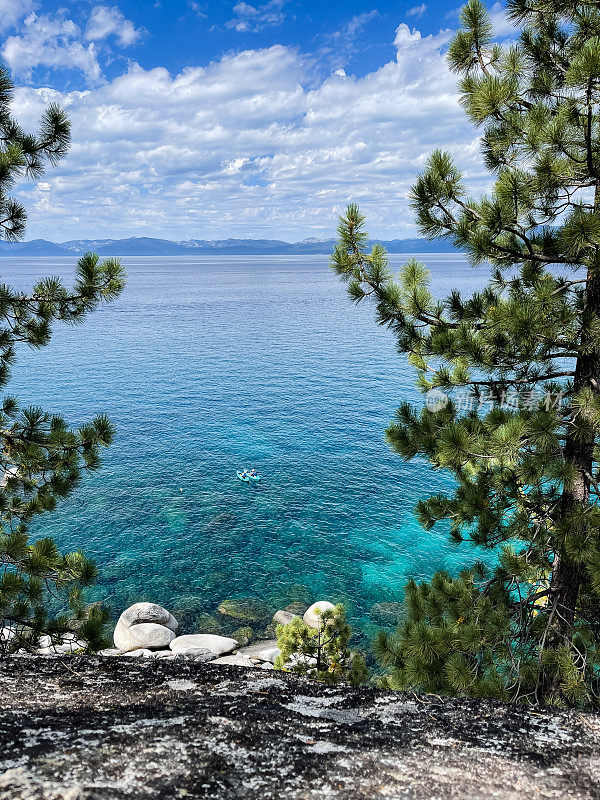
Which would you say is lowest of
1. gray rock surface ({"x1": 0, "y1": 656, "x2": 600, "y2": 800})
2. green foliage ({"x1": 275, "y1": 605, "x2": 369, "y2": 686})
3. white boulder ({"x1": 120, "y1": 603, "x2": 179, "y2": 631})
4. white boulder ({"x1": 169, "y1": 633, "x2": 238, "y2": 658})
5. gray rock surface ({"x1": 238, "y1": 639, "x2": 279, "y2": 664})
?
gray rock surface ({"x1": 238, "y1": 639, "x2": 279, "y2": 664})

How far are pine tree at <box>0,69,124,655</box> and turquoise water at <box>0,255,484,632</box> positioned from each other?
17.3 metres

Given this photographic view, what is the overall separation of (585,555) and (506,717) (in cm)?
379

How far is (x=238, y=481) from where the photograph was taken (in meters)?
34.9

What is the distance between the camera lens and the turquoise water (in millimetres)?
25578

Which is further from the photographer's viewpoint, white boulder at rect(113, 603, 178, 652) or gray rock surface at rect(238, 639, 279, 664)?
white boulder at rect(113, 603, 178, 652)

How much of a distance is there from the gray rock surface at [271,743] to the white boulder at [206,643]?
56.6 ft

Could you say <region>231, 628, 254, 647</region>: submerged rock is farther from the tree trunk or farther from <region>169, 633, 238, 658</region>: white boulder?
the tree trunk

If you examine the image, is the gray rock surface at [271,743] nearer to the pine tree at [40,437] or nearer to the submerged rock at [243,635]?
the pine tree at [40,437]

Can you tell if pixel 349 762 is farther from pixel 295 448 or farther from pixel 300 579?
pixel 295 448

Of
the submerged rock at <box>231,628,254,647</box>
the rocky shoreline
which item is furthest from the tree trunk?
the submerged rock at <box>231,628,254,647</box>

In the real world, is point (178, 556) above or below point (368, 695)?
below

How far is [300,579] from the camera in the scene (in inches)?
993

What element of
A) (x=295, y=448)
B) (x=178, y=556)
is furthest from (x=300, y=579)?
(x=295, y=448)

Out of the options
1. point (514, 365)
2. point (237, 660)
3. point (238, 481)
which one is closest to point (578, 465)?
point (514, 365)
